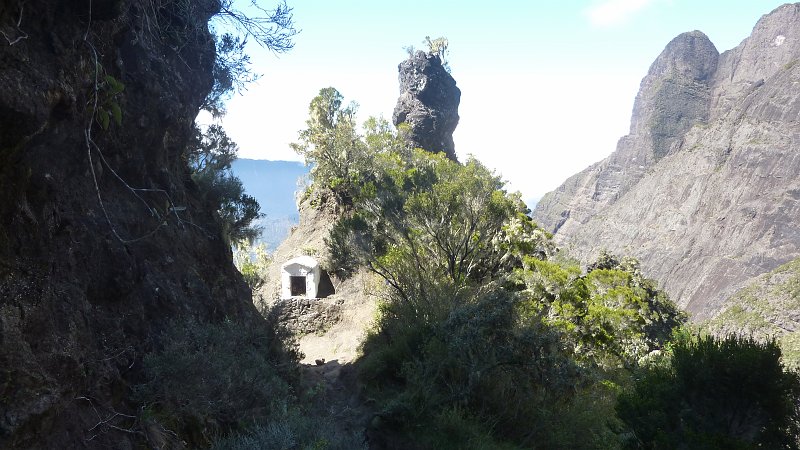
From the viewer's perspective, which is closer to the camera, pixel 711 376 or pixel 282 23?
pixel 711 376

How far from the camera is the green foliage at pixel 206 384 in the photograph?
18.6 ft

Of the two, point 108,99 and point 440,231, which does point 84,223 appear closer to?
point 108,99

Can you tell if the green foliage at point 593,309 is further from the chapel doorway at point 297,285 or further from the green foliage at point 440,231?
the chapel doorway at point 297,285

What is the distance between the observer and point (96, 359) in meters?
5.21

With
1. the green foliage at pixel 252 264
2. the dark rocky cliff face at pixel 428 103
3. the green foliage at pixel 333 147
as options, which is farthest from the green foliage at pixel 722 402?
the dark rocky cliff face at pixel 428 103

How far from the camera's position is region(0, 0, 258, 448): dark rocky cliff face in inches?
167

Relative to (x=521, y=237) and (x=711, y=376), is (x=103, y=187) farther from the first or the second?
(x=521, y=237)

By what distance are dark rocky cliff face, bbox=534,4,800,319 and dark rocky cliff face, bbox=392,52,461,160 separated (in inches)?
2758

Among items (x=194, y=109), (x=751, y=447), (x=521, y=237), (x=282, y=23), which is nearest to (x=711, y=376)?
(x=751, y=447)

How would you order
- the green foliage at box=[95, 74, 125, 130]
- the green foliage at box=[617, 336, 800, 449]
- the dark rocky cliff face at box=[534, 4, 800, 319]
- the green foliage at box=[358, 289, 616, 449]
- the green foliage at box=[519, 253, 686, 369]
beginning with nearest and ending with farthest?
the green foliage at box=[617, 336, 800, 449]
the green foliage at box=[95, 74, 125, 130]
the green foliage at box=[358, 289, 616, 449]
the green foliage at box=[519, 253, 686, 369]
the dark rocky cliff face at box=[534, 4, 800, 319]

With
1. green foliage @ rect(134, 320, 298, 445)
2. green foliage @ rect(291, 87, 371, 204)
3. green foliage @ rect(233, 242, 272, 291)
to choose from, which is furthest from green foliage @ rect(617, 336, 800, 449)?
green foliage @ rect(291, 87, 371, 204)

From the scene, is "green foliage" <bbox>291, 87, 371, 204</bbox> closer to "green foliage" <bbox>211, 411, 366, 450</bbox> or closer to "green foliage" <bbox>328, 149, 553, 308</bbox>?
"green foliage" <bbox>328, 149, 553, 308</bbox>

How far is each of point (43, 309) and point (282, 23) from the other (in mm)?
5396

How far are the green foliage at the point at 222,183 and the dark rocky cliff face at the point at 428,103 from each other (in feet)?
74.7
